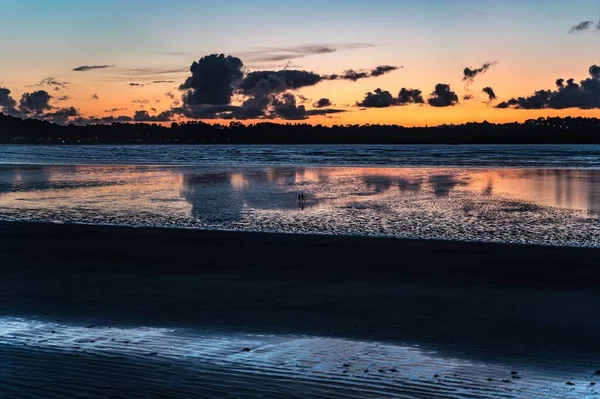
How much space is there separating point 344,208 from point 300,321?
1838 centimetres

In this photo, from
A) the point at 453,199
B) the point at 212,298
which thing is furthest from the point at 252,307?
the point at 453,199

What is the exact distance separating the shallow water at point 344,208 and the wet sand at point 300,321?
425cm

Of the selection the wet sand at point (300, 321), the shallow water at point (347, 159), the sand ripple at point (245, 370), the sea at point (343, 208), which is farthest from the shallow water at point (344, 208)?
the shallow water at point (347, 159)

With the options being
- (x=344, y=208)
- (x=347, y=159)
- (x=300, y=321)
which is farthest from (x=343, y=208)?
(x=347, y=159)

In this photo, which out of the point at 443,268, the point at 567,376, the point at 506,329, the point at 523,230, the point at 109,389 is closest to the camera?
the point at 109,389

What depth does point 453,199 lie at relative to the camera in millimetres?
31891

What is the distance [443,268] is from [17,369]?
9258 mm

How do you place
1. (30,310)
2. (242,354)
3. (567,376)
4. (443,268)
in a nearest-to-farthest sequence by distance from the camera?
(567,376) < (242,354) < (30,310) < (443,268)

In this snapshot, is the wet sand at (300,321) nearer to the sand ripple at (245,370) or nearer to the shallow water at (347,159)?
the sand ripple at (245,370)

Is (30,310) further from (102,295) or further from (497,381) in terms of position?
(497,381)

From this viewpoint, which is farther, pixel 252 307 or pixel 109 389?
pixel 252 307

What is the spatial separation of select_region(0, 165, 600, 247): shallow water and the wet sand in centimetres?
425

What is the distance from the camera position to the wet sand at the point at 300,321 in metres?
6.87

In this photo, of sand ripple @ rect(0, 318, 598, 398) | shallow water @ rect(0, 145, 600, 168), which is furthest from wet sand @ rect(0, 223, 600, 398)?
shallow water @ rect(0, 145, 600, 168)
